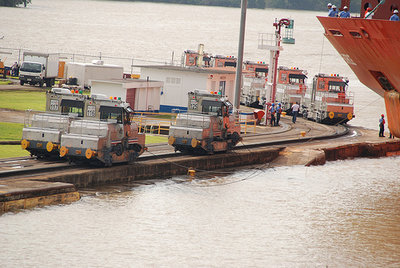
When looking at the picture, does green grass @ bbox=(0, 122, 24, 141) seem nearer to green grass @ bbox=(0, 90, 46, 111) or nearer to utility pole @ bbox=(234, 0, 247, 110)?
green grass @ bbox=(0, 90, 46, 111)

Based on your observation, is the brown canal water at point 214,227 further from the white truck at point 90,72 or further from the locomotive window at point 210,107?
the white truck at point 90,72

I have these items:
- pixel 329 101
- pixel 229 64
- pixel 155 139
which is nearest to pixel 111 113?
pixel 155 139

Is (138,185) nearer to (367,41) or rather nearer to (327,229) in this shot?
(327,229)

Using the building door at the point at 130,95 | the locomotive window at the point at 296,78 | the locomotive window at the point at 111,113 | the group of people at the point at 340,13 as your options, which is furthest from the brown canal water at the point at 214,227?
the locomotive window at the point at 296,78

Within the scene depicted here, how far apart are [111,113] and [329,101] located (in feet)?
77.8

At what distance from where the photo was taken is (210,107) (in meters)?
30.8

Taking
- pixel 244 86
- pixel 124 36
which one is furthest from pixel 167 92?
pixel 124 36

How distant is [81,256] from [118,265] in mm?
1066

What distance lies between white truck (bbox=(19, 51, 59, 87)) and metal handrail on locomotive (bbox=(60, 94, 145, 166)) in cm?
2732

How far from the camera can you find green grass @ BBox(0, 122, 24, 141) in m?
29.5

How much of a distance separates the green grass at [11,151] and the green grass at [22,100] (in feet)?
38.7

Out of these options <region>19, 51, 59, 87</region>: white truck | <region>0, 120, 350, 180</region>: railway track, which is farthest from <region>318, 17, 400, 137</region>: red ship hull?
<region>19, 51, 59, 87</region>: white truck

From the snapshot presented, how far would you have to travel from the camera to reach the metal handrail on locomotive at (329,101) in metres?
46.6

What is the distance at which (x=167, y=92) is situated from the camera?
4503cm
